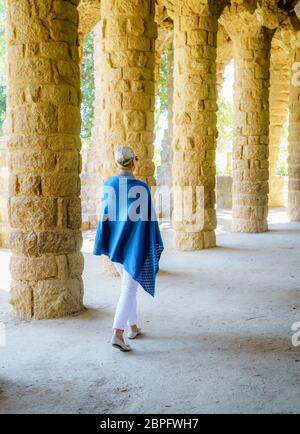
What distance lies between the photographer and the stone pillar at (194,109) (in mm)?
10227

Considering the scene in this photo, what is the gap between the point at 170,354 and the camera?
4.46 m

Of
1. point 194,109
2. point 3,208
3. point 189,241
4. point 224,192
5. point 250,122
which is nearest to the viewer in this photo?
point 194,109

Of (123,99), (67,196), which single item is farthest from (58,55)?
(123,99)

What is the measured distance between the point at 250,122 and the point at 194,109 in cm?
317

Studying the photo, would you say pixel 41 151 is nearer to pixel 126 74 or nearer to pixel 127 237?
pixel 127 237

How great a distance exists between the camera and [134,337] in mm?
4910

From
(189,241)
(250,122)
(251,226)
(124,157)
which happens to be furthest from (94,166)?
(124,157)

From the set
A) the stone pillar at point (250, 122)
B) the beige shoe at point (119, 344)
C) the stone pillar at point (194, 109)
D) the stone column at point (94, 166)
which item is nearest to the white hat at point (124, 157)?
the beige shoe at point (119, 344)

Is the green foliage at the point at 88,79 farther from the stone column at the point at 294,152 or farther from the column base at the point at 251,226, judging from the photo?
the column base at the point at 251,226

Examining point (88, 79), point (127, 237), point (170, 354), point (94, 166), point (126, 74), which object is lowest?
point (170, 354)

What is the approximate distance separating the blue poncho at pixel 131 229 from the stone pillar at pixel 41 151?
112cm

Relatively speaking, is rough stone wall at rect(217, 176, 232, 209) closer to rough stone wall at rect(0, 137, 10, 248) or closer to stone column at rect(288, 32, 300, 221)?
stone column at rect(288, 32, 300, 221)

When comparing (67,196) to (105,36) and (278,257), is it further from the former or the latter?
(278,257)

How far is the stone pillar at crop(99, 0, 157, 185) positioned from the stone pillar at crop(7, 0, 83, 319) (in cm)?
225
